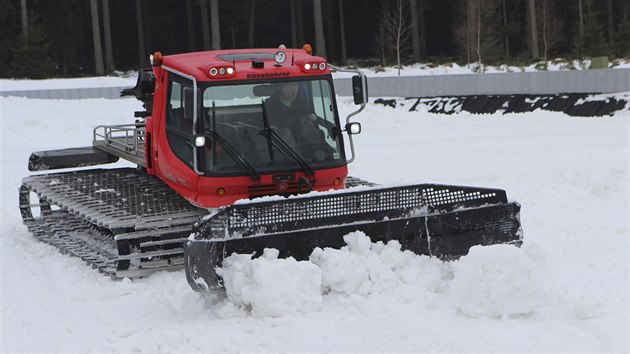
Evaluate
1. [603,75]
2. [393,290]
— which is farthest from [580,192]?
[603,75]

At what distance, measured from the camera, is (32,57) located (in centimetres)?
4362

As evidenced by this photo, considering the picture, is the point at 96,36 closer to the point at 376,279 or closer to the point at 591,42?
the point at 591,42

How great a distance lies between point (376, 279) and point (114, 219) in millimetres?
2525

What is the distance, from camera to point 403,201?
779cm

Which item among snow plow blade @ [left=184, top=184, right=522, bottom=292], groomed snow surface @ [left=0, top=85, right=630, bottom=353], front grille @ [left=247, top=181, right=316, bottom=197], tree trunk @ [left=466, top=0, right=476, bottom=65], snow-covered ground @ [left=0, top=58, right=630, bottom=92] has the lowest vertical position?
groomed snow surface @ [left=0, top=85, right=630, bottom=353]

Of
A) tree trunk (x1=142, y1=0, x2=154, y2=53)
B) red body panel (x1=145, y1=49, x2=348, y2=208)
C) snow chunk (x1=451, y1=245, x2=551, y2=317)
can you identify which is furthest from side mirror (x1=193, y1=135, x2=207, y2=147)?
tree trunk (x1=142, y1=0, x2=154, y2=53)

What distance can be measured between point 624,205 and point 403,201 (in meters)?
3.99

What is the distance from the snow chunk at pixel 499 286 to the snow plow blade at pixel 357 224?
39.2 inches

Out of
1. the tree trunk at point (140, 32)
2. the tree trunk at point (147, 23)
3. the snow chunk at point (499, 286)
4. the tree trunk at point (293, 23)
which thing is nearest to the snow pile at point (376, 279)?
the snow chunk at point (499, 286)

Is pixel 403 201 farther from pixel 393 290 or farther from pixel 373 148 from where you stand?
pixel 373 148

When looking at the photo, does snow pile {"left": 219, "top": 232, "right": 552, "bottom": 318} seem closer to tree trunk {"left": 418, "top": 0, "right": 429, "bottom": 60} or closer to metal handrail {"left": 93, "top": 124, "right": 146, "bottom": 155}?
metal handrail {"left": 93, "top": 124, "right": 146, "bottom": 155}

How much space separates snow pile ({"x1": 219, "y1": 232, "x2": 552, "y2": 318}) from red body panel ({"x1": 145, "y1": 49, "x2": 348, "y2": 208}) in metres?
1.48

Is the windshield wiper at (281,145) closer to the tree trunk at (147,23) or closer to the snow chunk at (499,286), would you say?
the snow chunk at (499,286)

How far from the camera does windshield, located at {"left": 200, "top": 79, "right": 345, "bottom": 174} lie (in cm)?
858
